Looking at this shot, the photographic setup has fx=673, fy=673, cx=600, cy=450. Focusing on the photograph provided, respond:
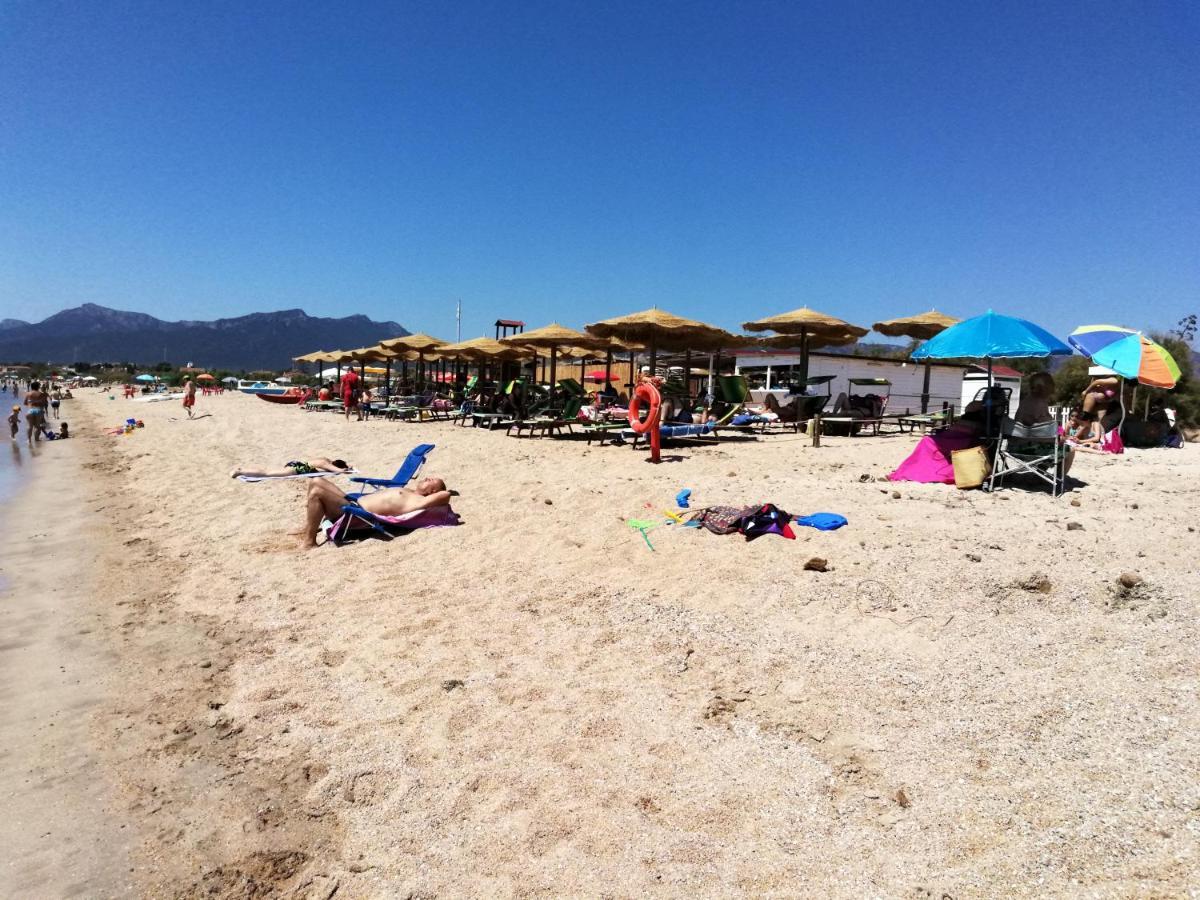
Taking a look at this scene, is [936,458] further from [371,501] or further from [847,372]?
[847,372]

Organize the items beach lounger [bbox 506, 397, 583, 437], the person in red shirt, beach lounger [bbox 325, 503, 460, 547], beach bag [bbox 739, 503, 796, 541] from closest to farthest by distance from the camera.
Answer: beach bag [bbox 739, 503, 796, 541] < beach lounger [bbox 325, 503, 460, 547] < beach lounger [bbox 506, 397, 583, 437] < the person in red shirt

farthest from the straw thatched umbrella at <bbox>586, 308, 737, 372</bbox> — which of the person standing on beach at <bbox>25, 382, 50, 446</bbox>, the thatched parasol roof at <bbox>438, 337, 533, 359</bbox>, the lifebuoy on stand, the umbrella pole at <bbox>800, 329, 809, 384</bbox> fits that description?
the person standing on beach at <bbox>25, 382, 50, 446</bbox>

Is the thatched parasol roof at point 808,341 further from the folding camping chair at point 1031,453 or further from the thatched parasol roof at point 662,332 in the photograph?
the folding camping chair at point 1031,453

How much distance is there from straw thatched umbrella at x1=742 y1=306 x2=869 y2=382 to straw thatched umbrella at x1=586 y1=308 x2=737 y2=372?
737mm

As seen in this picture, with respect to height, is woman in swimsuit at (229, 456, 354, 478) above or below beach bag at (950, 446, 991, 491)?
below

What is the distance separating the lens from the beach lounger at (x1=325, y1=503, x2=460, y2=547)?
5305mm

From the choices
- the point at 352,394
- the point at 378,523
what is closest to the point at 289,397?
the point at 352,394

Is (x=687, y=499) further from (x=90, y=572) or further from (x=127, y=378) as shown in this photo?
(x=127, y=378)

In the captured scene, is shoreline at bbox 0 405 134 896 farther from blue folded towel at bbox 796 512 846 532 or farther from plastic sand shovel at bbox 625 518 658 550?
blue folded towel at bbox 796 512 846 532

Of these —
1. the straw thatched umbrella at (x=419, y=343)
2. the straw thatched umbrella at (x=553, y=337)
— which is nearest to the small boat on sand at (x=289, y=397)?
the straw thatched umbrella at (x=419, y=343)

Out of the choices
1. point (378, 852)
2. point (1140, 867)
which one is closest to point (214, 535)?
point (378, 852)

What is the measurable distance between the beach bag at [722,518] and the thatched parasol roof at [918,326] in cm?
958

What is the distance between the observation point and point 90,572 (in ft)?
17.7

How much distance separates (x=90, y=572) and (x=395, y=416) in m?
13.3
